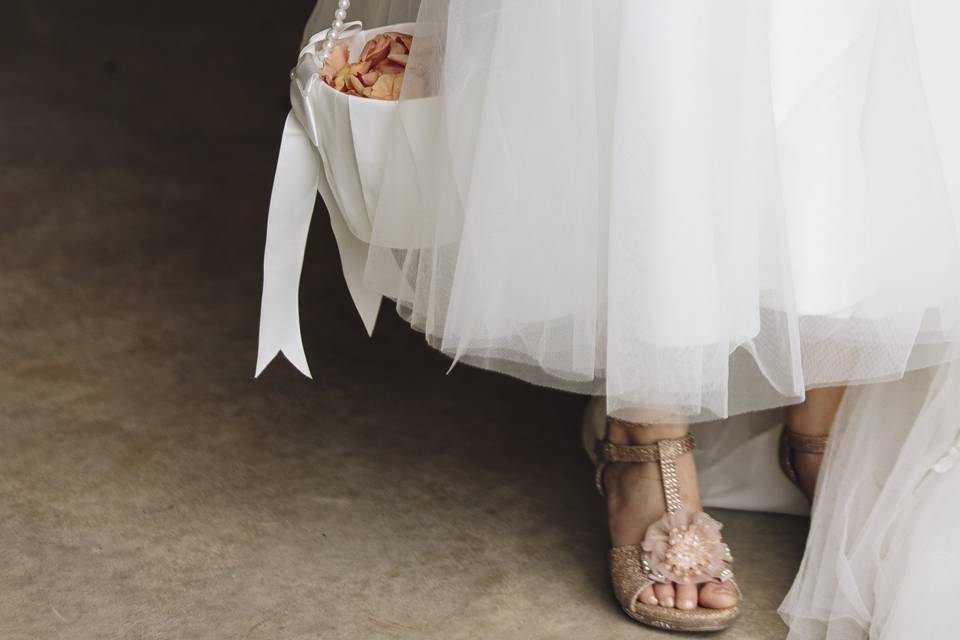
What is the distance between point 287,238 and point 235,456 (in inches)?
13.0

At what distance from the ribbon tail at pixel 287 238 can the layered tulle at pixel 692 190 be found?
0.16 meters

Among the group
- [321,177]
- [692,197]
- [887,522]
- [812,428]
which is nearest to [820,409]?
[812,428]

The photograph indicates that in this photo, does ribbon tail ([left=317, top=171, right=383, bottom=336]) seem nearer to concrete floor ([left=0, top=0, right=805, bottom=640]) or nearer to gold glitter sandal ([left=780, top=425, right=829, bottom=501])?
concrete floor ([left=0, top=0, right=805, bottom=640])

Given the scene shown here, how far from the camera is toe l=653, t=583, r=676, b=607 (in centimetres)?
113

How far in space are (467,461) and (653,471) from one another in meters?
0.28

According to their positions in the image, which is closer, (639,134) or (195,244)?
(639,134)

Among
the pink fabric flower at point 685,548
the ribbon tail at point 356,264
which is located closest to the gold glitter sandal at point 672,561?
the pink fabric flower at point 685,548

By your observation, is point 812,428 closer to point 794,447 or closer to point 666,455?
point 794,447

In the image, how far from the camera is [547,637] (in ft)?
3.67

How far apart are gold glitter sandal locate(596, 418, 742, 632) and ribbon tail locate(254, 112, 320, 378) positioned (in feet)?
1.07

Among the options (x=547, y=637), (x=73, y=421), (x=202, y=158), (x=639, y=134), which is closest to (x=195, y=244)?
(x=202, y=158)

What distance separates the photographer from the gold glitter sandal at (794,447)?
126 cm

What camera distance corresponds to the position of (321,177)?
3.83ft

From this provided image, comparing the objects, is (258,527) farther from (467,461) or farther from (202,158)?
(202,158)
